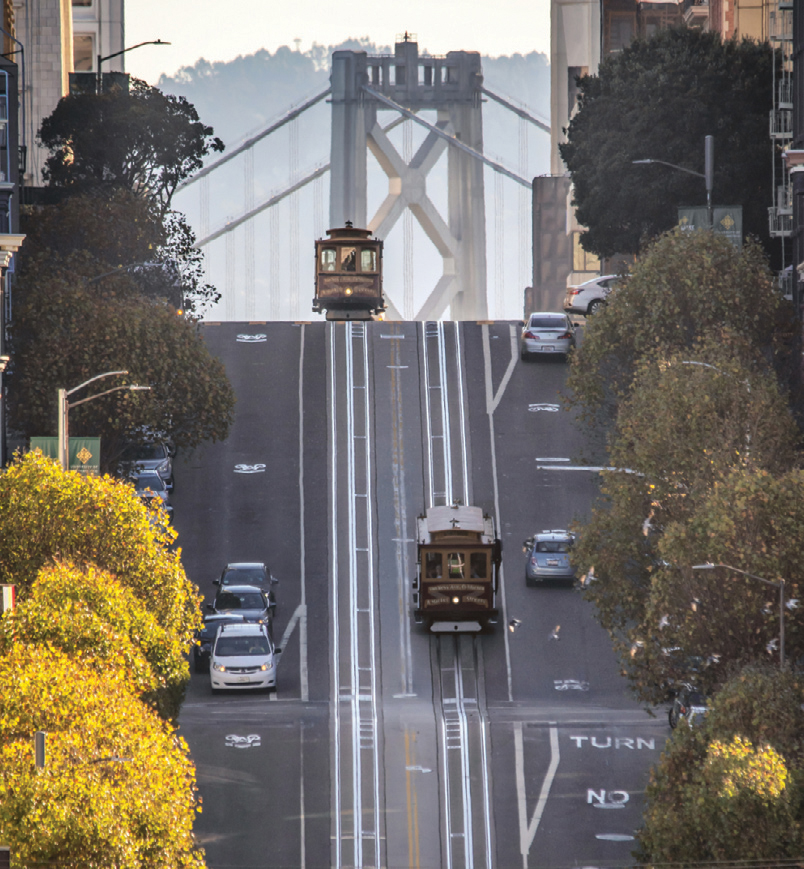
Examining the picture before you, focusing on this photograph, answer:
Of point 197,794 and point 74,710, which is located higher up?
point 74,710

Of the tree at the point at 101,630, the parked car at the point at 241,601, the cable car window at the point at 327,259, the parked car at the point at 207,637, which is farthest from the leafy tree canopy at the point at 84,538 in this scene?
the cable car window at the point at 327,259

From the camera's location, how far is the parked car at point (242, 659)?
176 feet

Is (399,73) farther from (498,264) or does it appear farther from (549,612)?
(549,612)

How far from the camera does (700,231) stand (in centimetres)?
6850

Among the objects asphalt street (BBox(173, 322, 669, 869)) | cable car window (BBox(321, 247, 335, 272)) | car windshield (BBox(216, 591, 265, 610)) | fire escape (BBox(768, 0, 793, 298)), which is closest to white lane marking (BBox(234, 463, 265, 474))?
asphalt street (BBox(173, 322, 669, 869))

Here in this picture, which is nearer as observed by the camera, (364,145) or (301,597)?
(301,597)

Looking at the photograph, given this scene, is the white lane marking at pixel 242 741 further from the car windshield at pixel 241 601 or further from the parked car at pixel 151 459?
the parked car at pixel 151 459

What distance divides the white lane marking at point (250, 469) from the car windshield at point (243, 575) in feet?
33.6

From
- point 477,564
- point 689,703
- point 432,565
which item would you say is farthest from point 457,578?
point 689,703

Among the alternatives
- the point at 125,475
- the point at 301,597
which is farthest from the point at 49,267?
the point at 301,597

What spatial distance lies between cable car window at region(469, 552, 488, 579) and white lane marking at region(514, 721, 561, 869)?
7545 mm

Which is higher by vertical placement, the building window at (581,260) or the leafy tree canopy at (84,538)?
the building window at (581,260)

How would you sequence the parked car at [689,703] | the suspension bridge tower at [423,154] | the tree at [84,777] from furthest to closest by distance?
the suspension bridge tower at [423,154], the parked car at [689,703], the tree at [84,777]

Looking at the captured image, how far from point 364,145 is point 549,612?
90938 mm
